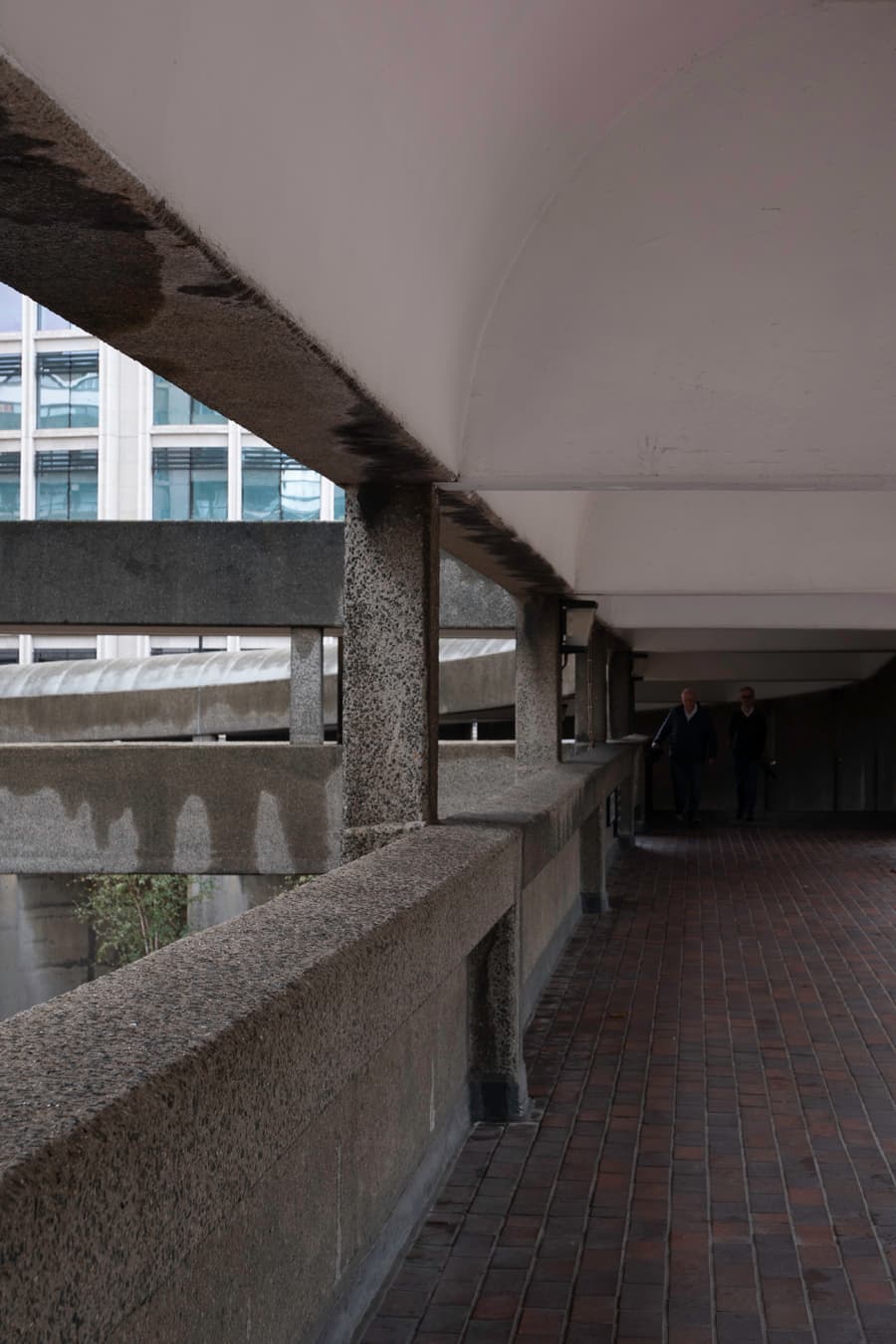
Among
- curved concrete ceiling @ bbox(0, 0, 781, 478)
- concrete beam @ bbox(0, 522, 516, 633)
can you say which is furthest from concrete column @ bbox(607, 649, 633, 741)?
curved concrete ceiling @ bbox(0, 0, 781, 478)

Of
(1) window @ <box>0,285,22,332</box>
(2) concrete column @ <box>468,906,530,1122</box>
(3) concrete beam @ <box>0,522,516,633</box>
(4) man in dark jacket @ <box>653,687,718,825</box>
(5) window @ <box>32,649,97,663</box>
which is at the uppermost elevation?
(1) window @ <box>0,285,22,332</box>

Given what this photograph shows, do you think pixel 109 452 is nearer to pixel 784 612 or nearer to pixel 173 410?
pixel 173 410

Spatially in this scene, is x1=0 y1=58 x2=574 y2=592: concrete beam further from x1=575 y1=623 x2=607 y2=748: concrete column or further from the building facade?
the building facade

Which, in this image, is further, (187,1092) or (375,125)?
(375,125)

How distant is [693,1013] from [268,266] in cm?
578

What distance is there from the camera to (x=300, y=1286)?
11.7 ft

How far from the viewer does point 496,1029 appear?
6172mm

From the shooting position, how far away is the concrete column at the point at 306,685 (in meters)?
14.8

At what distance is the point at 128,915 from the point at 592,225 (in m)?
25.9

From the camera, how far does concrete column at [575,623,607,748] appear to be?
1556cm

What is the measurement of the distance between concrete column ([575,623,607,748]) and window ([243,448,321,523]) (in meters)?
42.5

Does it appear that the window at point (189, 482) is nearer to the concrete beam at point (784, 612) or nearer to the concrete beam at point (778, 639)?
the concrete beam at point (778, 639)

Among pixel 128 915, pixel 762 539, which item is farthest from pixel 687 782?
pixel 128 915

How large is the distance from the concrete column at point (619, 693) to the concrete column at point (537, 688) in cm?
797
